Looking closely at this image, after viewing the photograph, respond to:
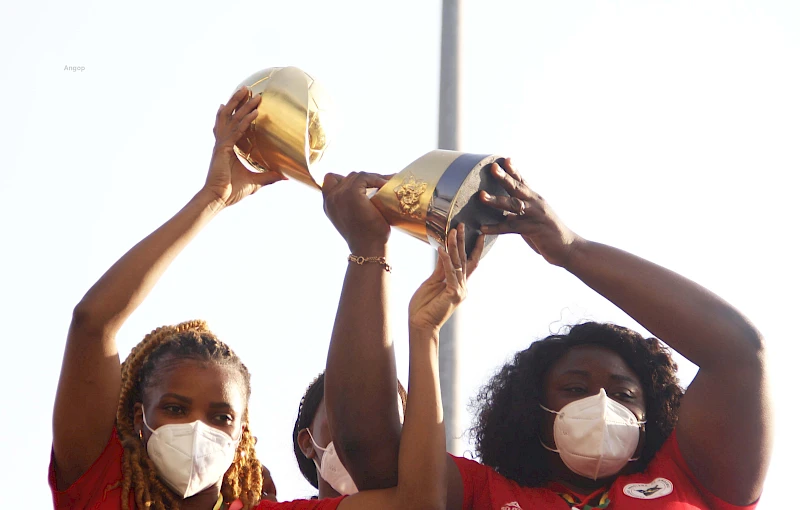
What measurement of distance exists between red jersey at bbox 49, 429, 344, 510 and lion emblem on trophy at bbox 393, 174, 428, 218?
3.48 ft

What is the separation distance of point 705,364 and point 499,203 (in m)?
0.94

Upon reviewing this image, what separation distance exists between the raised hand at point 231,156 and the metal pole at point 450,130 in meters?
1.27

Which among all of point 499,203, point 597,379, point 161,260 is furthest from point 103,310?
point 597,379

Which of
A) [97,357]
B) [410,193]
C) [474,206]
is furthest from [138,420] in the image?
[474,206]

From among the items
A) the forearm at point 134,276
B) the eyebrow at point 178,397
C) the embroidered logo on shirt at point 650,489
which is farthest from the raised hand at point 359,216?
the embroidered logo on shirt at point 650,489

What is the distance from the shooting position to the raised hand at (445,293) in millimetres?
4406

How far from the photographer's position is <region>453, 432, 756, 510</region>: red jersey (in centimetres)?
454

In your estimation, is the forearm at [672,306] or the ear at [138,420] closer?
the forearm at [672,306]

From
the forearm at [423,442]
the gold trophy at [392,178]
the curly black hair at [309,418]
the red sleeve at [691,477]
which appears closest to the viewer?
the forearm at [423,442]

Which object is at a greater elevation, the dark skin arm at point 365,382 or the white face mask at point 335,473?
the dark skin arm at point 365,382

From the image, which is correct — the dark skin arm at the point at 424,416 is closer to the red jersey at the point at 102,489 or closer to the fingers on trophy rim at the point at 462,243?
the fingers on trophy rim at the point at 462,243

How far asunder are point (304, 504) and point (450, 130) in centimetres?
229

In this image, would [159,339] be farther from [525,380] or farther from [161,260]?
[525,380]

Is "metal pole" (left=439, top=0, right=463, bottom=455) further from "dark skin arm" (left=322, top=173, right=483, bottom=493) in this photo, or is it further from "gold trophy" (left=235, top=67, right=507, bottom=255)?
"gold trophy" (left=235, top=67, right=507, bottom=255)
